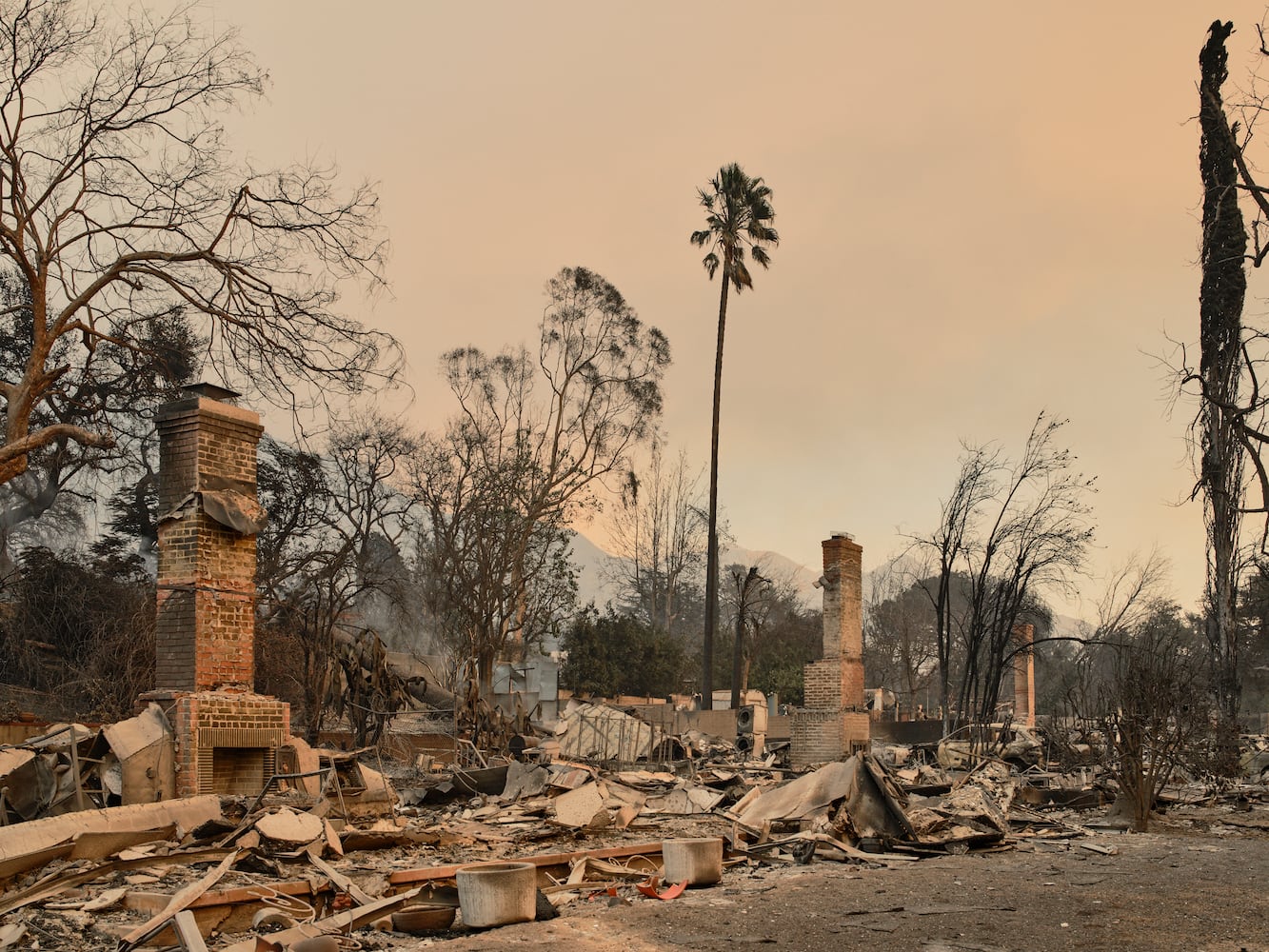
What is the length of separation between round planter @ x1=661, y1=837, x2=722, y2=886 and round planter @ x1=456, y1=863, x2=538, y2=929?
1795 mm

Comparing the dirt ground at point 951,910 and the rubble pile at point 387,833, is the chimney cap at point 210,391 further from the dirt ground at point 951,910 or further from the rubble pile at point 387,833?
the dirt ground at point 951,910

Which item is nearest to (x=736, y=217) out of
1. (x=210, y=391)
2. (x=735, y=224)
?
(x=735, y=224)

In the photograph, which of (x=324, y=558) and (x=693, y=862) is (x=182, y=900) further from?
(x=324, y=558)

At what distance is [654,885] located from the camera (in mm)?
8961


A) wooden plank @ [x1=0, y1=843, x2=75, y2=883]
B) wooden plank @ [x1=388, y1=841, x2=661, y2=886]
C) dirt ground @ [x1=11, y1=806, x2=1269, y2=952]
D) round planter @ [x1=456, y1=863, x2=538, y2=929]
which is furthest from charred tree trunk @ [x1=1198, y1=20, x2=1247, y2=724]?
wooden plank @ [x1=0, y1=843, x2=75, y2=883]

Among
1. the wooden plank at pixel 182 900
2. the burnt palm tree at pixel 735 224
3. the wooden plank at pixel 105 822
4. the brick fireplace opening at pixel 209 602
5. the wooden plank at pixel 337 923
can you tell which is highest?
the burnt palm tree at pixel 735 224

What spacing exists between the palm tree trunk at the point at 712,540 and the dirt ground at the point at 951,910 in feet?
65.1

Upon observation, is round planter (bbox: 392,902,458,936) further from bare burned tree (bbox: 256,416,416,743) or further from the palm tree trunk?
the palm tree trunk

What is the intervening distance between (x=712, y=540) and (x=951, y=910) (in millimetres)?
23724

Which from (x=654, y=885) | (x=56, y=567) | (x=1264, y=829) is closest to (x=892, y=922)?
(x=654, y=885)

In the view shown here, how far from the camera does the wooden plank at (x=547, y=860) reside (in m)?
8.44

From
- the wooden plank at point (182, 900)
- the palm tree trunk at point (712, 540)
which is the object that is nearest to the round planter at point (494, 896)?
the wooden plank at point (182, 900)

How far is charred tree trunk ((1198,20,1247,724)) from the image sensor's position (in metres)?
18.0

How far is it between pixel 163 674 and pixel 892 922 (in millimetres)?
7093
